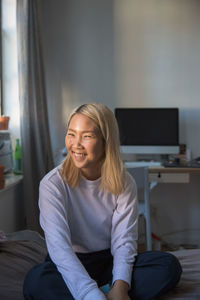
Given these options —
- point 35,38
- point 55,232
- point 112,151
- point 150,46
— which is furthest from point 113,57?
point 55,232

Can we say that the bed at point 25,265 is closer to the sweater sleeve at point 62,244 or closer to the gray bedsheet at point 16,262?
the gray bedsheet at point 16,262

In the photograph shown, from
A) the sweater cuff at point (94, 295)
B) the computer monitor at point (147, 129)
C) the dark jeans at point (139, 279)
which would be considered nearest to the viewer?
the sweater cuff at point (94, 295)

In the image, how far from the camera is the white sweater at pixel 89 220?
123cm

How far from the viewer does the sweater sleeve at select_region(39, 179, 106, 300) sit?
1.10 meters

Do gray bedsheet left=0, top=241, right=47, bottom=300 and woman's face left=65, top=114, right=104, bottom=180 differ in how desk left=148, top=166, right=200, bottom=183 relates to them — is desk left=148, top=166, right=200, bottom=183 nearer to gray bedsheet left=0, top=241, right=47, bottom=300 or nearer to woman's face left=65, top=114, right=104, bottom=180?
gray bedsheet left=0, top=241, right=47, bottom=300

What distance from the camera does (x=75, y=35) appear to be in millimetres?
3213

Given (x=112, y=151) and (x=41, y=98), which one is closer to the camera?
(x=112, y=151)

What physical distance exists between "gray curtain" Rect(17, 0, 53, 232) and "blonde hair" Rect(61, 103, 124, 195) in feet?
3.95

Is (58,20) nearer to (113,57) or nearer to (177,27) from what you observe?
(113,57)

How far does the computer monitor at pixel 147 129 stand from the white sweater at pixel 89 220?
5.37 feet

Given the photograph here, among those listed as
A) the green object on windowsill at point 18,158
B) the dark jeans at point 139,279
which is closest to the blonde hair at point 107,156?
the dark jeans at point 139,279

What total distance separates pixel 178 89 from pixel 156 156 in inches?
25.3

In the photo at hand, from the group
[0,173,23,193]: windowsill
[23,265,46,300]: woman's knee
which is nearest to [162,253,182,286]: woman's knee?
[23,265,46,300]: woman's knee

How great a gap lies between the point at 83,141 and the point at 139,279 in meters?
0.53
